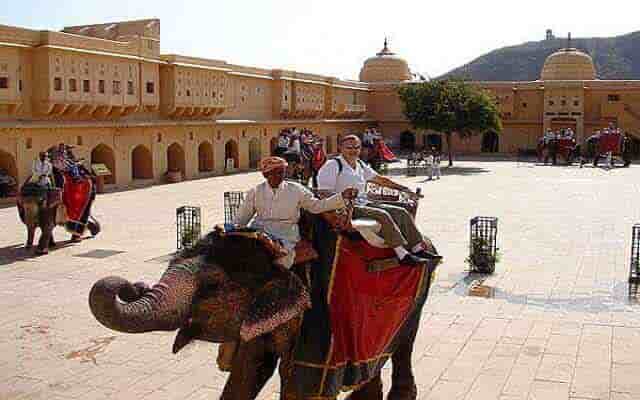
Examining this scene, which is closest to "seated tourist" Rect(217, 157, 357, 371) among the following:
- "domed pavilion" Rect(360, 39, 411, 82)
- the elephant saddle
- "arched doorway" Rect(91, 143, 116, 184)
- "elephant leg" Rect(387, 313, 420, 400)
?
the elephant saddle

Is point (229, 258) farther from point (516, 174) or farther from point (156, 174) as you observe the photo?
point (516, 174)

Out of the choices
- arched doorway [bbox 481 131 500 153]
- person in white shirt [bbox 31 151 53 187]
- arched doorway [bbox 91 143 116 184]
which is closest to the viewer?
person in white shirt [bbox 31 151 53 187]

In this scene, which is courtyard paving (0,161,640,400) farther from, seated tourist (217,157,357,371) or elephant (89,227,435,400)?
seated tourist (217,157,357,371)

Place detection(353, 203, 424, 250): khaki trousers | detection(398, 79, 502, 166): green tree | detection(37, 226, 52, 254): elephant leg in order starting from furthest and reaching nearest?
detection(398, 79, 502, 166): green tree
detection(37, 226, 52, 254): elephant leg
detection(353, 203, 424, 250): khaki trousers

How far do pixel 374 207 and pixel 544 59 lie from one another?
88.2 metres

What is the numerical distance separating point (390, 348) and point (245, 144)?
27301 millimetres

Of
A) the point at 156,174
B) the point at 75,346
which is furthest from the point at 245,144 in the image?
the point at 75,346

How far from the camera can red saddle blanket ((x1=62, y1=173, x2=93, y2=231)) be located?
13.4 metres

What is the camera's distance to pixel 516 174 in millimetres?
29844

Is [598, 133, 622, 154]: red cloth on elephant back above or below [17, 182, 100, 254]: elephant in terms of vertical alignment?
above

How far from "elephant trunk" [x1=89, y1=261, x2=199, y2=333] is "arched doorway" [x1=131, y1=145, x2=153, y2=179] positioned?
22.5 m

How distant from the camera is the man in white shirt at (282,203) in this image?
461 centimetres

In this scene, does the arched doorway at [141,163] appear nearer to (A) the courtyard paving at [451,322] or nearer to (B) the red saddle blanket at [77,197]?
(A) the courtyard paving at [451,322]

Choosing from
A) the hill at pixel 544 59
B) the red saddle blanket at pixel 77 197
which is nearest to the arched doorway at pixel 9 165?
the red saddle blanket at pixel 77 197
